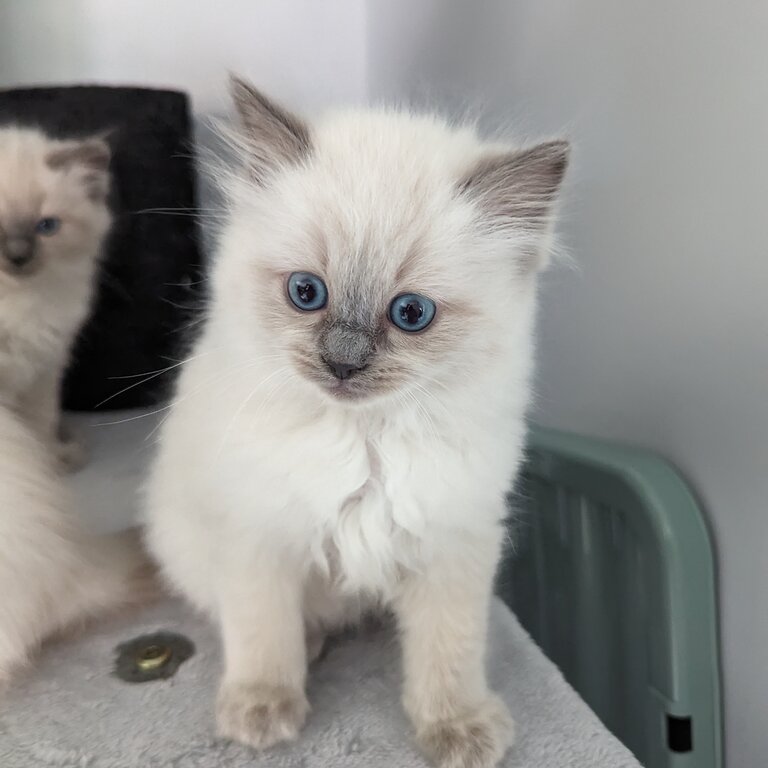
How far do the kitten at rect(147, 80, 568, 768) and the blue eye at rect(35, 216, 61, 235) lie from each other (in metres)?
0.78

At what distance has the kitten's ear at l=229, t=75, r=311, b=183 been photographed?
78cm

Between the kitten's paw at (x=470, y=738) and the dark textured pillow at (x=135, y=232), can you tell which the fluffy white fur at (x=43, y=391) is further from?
the kitten's paw at (x=470, y=738)

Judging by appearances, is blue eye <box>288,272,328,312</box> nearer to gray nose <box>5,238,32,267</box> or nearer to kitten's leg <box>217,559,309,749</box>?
kitten's leg <box>217,559,309,749</box>

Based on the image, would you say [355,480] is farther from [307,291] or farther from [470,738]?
[470,738]

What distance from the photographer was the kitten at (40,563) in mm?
924

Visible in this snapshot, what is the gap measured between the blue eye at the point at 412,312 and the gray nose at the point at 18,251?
3.16ft

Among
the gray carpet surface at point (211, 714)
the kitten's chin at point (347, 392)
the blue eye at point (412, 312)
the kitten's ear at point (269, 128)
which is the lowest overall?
the gray carpet surface at point (211, 714)

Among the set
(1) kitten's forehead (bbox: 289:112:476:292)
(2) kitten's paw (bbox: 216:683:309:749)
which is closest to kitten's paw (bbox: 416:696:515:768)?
(2) kitten's paw (bbox: 216:683:309:749)

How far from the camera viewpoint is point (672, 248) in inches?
44.2

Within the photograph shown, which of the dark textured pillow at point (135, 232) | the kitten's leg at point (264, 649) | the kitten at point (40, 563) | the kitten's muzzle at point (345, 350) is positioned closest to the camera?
the kitten's muzzle at point (345, 350)

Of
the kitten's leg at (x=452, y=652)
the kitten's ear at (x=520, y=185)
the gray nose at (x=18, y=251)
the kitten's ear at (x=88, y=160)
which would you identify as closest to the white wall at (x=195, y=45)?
the kitten's ear at (x=88, y=160)

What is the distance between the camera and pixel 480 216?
779mm

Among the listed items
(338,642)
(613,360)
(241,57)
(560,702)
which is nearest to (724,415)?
(613,360)

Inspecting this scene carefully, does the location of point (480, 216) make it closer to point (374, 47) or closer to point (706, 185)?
point (706, 185)
